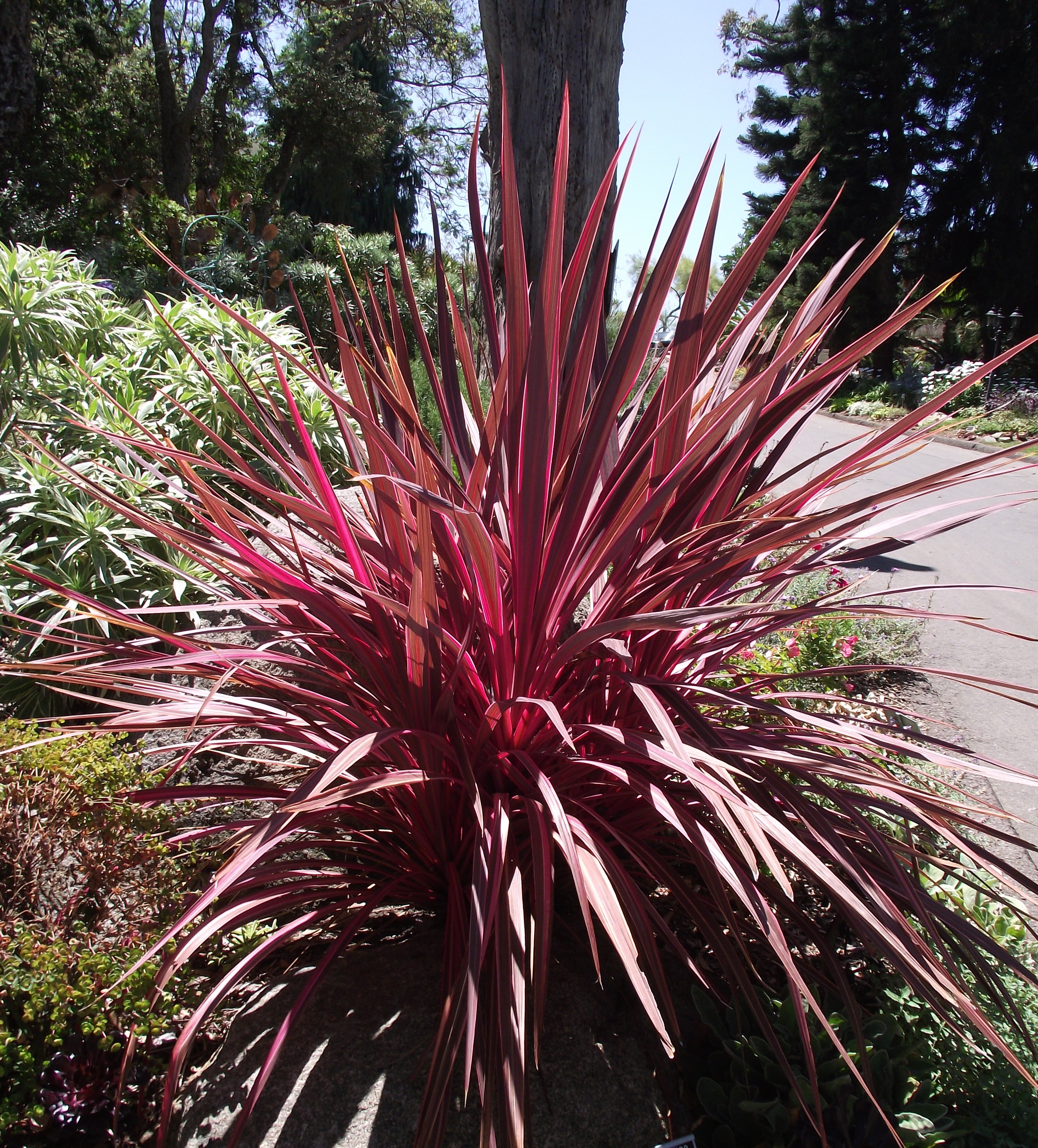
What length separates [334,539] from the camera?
1680 mm

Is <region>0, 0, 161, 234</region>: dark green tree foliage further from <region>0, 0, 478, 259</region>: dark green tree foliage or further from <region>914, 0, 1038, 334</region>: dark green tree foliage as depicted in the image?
<region>914, 0, 1038, 334</region>: dark green tree foliage

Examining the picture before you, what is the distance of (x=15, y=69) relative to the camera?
9.48 metres

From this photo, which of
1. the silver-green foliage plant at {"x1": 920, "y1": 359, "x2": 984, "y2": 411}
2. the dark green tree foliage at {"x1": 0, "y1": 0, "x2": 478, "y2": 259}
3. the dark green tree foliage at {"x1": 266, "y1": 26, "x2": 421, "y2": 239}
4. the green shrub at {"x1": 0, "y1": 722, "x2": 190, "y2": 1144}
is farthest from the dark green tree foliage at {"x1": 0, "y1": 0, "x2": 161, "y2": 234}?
the silver-green foliage plant at {"x1": 920, "y1": 359, "x2": 984, "y2": 411}

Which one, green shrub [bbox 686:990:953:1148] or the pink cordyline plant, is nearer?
the pink cordyline plant

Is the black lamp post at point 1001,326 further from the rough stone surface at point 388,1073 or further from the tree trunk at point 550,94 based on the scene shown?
the rough stone surface at point 388,1073

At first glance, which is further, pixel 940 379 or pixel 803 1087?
pixel 940 379

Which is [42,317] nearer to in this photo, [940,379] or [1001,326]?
[940,379]

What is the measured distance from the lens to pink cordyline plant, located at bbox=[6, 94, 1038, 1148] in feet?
3.82

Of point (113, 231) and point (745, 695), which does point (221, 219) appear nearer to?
point (113, 231)

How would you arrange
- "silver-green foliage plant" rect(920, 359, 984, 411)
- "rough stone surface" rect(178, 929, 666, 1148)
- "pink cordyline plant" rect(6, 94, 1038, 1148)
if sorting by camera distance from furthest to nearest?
"silver-green foliage plant" rect(920, 359, 984, 411), "rough stone surface" rect(178, 929, 666, 1148), "pink cordyline plant" rect(6, 94, 1038, 1148)

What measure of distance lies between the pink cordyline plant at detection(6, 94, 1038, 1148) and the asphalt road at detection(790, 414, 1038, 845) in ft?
1.53

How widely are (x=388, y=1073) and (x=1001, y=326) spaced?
2622 cm

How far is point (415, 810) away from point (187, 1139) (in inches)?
25.8

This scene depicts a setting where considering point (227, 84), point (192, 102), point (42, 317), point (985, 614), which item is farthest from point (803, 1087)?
point (227, 84)
